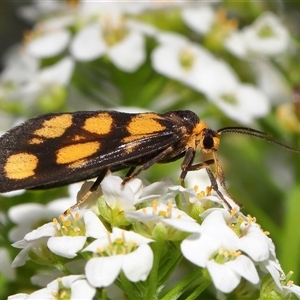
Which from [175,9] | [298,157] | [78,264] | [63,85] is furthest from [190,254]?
[175,9]

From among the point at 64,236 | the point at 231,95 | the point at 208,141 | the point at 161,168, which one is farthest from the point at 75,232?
the point at 231,95

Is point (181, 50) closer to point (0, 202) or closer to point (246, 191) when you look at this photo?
point (246, 191)

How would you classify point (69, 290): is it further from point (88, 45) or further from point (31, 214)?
point (88, 45)

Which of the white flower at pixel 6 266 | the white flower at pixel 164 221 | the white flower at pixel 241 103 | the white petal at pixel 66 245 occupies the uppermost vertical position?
the white flower at pixel 164 221

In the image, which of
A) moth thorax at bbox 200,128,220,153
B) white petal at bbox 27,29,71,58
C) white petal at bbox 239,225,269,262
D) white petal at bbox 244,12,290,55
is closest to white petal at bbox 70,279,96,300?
white petal at bbox 239,225,269,262

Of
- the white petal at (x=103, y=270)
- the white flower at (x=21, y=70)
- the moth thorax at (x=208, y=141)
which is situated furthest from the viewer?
the white flower at (x=21, y=70)

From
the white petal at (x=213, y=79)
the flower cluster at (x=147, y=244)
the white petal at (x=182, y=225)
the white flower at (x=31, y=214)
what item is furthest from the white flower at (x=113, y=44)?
the white petal at (x=182, y=225)

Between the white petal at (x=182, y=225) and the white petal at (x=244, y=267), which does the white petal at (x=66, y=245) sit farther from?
the white petal at (x=244, y=267)
